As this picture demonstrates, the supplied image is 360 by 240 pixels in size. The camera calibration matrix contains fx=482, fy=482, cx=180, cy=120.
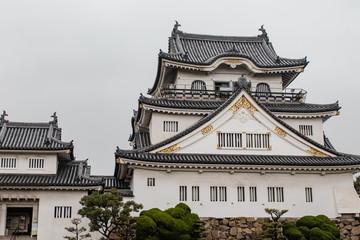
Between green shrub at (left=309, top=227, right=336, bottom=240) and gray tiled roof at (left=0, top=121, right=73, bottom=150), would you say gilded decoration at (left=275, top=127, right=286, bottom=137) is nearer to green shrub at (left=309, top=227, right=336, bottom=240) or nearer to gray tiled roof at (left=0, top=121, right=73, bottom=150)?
green shrub at (left=309, top=227, right=336, bottom=240)

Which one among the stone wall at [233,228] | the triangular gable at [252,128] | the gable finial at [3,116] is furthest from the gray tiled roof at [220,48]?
the gable finial at [3,116]

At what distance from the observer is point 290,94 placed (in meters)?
34.4

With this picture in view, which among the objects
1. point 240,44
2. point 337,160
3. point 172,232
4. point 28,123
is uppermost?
point 240,44

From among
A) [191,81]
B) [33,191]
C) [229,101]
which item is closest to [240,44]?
[191,81]

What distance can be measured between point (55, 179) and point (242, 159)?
447 inches

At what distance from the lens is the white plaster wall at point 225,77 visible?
34844mm

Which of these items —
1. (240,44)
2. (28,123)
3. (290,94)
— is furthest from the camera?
(240,44)

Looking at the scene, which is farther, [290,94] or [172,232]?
[290,94]

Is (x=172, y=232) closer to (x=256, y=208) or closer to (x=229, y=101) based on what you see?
(x=256, y=208)

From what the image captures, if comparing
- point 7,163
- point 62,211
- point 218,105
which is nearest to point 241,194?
point 218,105

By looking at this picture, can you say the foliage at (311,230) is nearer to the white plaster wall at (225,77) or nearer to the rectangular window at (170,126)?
the rectangular window at (170,126)

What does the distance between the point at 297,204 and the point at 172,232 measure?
9.98 metres

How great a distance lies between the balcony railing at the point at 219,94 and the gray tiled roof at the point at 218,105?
498mm

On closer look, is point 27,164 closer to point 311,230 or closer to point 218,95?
point 218,95
